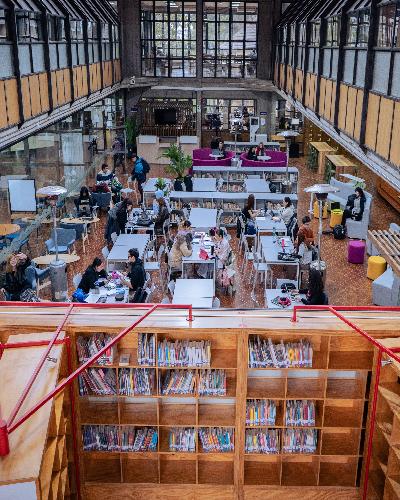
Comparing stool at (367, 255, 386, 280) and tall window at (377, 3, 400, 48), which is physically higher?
tall window at (377, 3, 400, 48)

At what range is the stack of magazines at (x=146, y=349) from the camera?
223 inches

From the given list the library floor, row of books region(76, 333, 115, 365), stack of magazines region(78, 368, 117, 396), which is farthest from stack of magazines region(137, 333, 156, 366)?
the library floor

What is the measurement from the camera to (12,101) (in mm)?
10445

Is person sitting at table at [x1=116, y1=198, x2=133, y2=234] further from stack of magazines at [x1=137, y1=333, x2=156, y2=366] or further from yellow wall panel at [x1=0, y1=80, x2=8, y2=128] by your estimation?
stack of magazines at [x1=137, y1=333, x2=156, y2=366]

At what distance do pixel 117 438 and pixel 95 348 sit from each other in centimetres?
113

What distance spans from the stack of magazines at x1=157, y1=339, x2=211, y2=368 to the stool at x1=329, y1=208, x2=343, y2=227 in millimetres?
10808

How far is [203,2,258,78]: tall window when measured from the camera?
2639cm

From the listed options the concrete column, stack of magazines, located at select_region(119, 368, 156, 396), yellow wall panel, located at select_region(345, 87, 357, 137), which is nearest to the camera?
stack of magazines, located at select_region(119, 368, 156, 396)

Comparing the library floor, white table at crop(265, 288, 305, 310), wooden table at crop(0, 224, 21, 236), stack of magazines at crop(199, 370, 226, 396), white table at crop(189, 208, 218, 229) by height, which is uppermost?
stack of magazines at crop(199, 370, 226, 396)

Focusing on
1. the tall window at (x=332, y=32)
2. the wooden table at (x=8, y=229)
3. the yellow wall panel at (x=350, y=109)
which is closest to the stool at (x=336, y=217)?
the tall window at (x=332, y=32)

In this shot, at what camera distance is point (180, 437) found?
6145mm

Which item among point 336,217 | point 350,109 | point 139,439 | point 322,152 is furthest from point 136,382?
point 322,152

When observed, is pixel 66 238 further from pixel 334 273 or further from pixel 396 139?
pixel 396 139

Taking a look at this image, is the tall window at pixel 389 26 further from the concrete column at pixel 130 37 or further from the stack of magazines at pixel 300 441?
the concrete column at pixel 130 37
